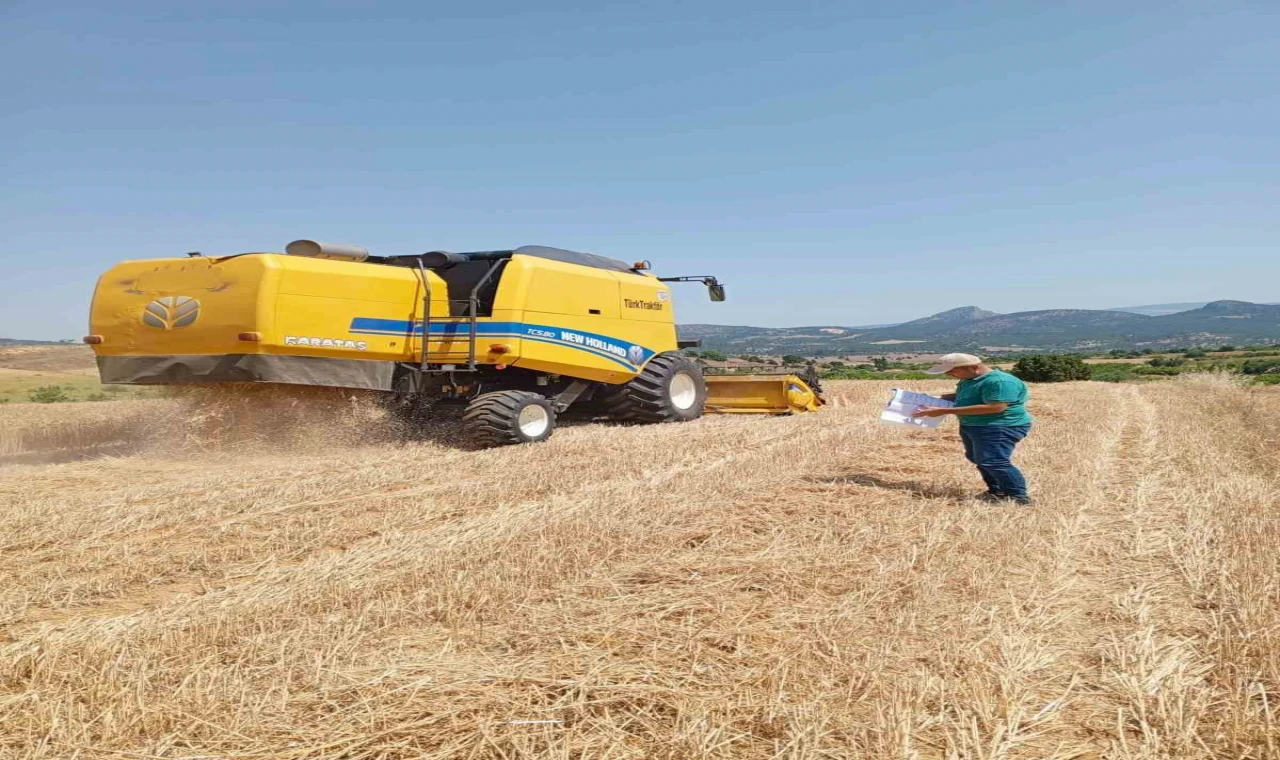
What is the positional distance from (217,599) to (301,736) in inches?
69.1

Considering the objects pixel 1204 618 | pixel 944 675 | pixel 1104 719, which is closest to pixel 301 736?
pixel 944 675

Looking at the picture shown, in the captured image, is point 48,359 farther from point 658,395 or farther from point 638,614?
point 638,614

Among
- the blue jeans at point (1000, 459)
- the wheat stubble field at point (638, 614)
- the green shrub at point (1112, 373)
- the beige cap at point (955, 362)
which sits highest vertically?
the beige cap at point (955, 362)

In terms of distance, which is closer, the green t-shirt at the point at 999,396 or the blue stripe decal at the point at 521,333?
the green t-shirt at the point at 999,396

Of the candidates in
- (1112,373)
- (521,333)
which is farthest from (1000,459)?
(1112,373)

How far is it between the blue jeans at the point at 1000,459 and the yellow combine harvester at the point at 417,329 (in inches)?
205

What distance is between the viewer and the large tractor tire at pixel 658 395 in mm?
12422

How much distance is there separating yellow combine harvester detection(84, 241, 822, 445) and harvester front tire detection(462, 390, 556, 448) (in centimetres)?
2

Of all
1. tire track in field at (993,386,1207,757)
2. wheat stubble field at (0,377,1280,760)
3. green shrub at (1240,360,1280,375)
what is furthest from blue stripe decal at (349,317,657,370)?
green shrub at (1240,360,1280,375)

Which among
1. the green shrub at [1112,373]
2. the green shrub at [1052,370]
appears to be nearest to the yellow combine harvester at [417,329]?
the green shrub at [1052,370]

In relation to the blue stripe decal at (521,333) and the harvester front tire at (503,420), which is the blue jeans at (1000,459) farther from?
the blue stripe decal at (521,333)

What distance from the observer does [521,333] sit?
10.2 meters

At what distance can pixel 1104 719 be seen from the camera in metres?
2.82

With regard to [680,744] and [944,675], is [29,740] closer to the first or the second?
[680,744]
